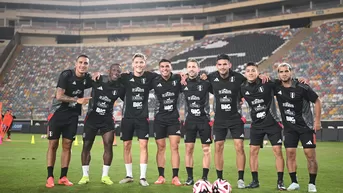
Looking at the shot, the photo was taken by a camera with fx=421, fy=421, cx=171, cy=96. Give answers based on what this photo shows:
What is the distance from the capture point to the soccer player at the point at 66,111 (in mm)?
8867

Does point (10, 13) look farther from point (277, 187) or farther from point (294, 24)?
point (277, 187)

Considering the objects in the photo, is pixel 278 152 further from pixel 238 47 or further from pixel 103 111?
pixel 238 47

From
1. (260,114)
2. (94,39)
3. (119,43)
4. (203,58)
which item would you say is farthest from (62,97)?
(94,39)

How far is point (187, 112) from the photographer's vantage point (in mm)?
9344

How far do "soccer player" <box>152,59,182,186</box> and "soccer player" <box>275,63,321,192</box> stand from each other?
7.44 feet

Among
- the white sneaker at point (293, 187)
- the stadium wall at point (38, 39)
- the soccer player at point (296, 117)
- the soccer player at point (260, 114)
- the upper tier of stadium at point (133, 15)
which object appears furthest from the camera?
the stadium wall at point (38, 39)

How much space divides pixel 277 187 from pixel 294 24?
1799 inches

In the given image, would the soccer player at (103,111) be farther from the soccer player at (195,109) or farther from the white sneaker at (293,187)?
the white sneaker at (293,187)

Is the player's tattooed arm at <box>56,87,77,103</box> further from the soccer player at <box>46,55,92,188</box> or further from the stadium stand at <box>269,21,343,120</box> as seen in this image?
the stadium stand at <box>269,21,343,120</box>

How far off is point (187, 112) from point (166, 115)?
1.57ft

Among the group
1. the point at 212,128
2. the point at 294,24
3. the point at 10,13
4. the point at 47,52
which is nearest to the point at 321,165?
the point at 212,128

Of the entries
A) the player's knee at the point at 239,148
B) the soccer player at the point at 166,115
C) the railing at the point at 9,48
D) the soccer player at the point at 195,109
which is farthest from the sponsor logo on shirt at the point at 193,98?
the railing at the point at 9,48

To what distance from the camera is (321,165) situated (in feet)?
42.9

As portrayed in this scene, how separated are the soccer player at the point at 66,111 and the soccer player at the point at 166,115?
164 centimetres
